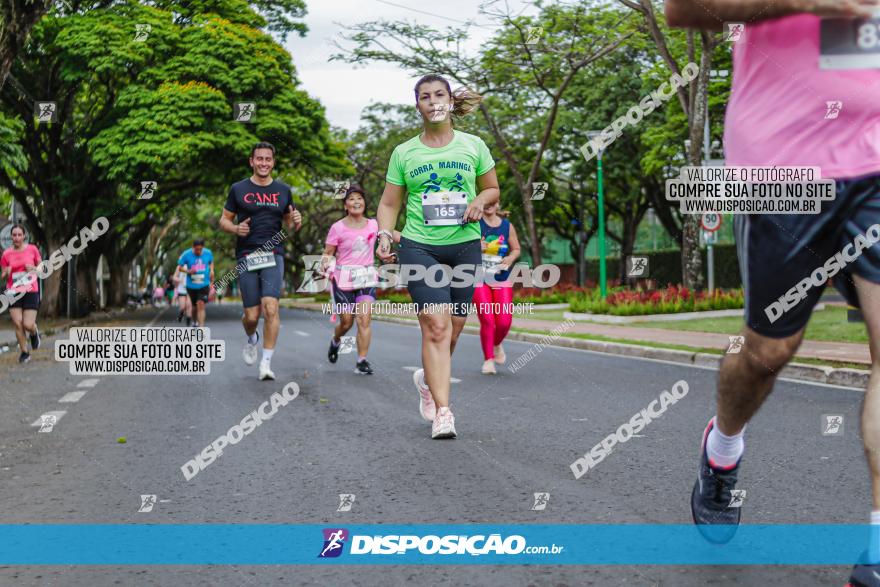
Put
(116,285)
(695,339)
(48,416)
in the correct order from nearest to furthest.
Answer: (48,416) < (695,339) < (116,285)

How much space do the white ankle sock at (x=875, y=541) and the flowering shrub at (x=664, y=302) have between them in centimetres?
1737

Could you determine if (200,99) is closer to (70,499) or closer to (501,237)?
(501,237)

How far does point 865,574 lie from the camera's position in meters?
2.34

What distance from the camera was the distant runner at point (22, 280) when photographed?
1278 centimetres

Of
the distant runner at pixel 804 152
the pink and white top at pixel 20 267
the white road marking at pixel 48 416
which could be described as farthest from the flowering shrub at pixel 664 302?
the distant runner at pixel 804 152

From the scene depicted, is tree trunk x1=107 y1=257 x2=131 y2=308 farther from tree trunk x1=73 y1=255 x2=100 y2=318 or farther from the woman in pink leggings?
the woman in pink leggings

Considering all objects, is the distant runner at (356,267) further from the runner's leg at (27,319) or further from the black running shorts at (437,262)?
the runner's leg at (27,319)

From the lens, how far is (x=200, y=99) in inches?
1076

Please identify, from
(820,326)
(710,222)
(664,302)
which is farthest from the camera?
(710,222)

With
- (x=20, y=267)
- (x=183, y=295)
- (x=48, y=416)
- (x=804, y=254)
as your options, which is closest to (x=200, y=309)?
(x=183, y=295)

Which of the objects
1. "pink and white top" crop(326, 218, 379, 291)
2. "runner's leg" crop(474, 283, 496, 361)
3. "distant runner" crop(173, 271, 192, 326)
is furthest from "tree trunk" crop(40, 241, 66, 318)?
"runner's leg" crop(474, 283, 496, 361)

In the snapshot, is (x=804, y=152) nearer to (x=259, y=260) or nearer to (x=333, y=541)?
(x=333, y=541)

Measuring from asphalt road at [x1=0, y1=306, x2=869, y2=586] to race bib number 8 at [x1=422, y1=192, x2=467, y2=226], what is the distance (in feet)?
4.46

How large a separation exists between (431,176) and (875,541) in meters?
3.95
